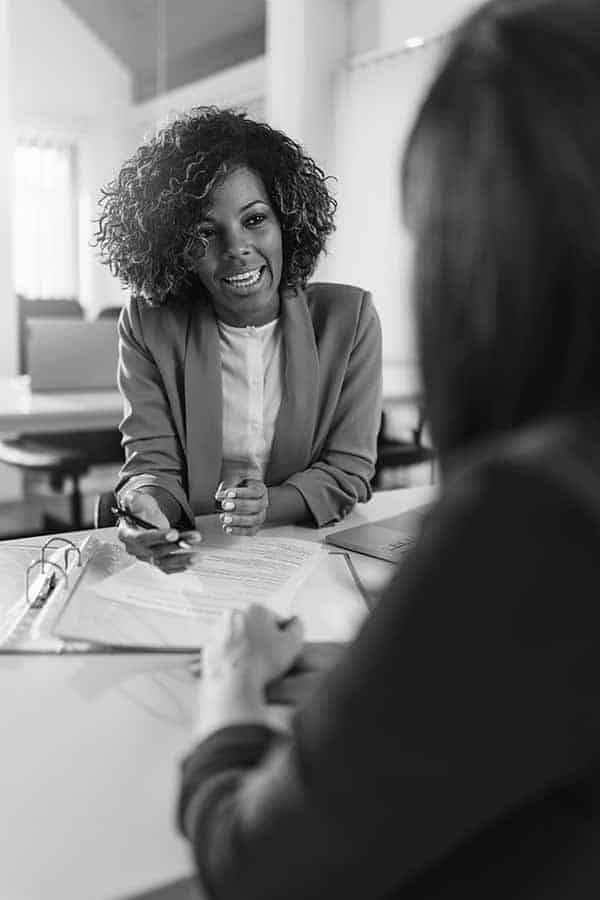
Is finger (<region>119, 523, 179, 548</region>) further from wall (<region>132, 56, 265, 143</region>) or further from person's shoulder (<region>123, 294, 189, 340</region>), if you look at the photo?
wall (<region>132, 56, 265, 143</region>)

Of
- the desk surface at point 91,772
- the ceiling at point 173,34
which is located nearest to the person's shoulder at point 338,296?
the desk surface at point 91,772

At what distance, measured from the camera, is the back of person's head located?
43 cm

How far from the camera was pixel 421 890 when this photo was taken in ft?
1.55

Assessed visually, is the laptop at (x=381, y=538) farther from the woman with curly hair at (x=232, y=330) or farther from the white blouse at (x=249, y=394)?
the white blouse at (x=249, y=394)

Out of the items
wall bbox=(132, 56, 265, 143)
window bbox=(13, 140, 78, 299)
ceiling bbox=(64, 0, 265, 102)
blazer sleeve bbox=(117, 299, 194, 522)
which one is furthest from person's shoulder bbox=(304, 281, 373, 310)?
window bbox=(13, 140, 78, 299)

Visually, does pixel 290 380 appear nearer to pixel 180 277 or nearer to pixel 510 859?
pixel 180 277

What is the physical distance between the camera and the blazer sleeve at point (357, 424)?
5.09 feet

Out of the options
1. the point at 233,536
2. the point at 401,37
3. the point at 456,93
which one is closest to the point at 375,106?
the point at 401,37

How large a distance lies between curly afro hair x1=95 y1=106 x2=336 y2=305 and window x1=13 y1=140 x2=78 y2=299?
15.5ft

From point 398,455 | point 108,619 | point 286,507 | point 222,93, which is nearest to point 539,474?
point 108,619

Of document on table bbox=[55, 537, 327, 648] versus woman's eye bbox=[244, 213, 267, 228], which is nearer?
document on table bbox=[55, 537, 327, 648]

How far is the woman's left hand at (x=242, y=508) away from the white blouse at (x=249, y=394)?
194mm

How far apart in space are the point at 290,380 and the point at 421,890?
118 centimetres

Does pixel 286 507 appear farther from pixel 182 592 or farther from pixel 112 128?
pixel 112 128
